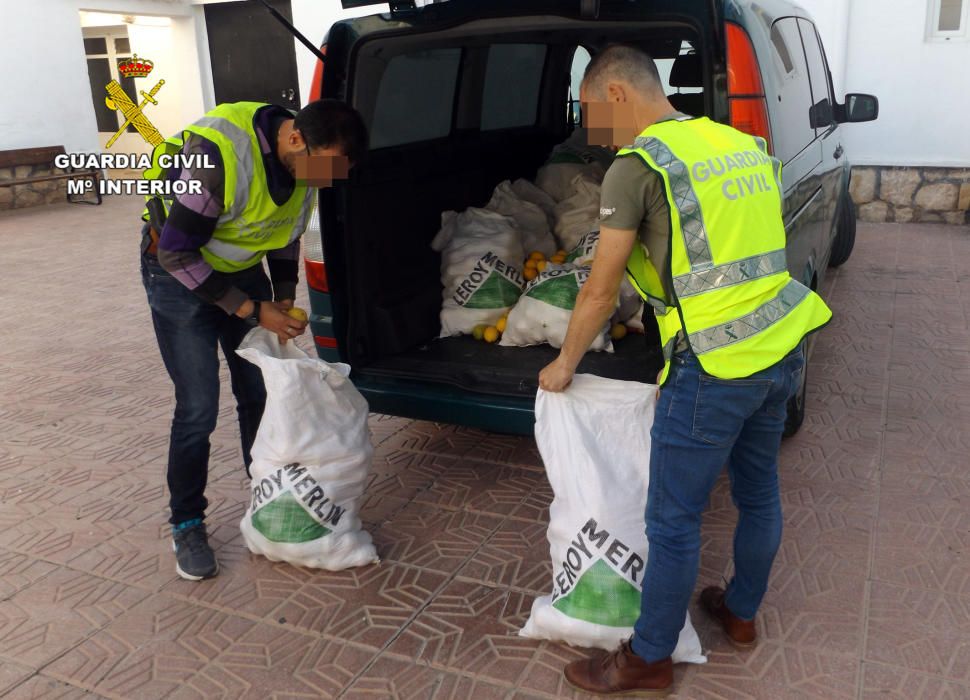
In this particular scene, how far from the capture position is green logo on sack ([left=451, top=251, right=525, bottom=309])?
166 inches

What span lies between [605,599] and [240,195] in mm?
1754

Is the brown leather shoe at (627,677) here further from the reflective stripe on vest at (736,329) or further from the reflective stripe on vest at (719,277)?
the reflective stripe on vest at (719,277)

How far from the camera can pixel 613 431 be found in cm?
259

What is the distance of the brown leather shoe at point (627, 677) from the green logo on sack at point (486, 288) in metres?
2.06

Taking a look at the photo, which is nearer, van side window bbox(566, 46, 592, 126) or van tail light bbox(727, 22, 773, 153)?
van tail light bbox(727, 22, 773, 153)

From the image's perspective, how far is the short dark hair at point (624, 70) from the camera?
7.38 feet

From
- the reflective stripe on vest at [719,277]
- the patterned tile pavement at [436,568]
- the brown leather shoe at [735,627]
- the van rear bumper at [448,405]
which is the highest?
the reflective stripe on vest at [719,277]

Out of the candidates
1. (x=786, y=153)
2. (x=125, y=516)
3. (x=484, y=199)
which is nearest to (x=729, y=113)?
(x=786, y=153)

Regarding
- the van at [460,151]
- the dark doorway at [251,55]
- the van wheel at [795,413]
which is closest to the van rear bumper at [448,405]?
the van at [460,151]

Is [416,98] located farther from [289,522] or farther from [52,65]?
[52,65]

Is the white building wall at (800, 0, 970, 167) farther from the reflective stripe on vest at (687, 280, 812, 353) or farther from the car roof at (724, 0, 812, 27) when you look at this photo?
the reflective stripe on vest at (687, 280, 812, 353)

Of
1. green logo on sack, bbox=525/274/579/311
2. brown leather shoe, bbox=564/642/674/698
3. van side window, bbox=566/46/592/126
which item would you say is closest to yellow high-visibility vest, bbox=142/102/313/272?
green logo on sack, bbox=525/274/579/311

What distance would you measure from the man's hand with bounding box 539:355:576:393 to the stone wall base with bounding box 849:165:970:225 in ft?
26.6

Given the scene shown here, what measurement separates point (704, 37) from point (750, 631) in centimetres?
193
